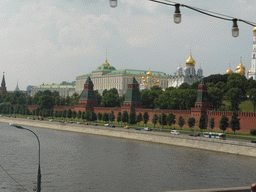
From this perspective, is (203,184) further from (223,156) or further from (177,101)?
(177,101)

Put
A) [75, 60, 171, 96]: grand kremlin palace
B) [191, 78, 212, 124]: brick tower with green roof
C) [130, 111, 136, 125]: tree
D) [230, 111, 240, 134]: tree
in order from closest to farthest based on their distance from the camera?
1. [230, 111, 240, 134]: tree
2. [191, 78, 212, 124]: brick tower with green roof
3. [130, 111, 136, 125]: tree
4. [75, 60, 171, 96]: grand kremlin palace

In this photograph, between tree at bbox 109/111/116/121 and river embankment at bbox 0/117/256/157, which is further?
tree at bbox 109/111/116/121

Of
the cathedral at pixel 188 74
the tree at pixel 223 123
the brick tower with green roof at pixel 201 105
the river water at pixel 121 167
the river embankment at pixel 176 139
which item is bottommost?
the river water at pixel 121 167

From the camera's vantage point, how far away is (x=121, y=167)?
28625 millimetres

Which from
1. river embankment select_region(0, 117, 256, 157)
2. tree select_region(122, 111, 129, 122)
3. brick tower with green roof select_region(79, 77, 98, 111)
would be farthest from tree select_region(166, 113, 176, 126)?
brick tower with green roof select_region(79, 77, 98, 111)

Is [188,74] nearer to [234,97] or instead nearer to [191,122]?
[234,97]

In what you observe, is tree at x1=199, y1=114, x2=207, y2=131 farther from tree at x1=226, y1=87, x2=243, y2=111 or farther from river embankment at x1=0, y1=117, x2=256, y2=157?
tree at x1=226, y1=87, x2=243, y2=111

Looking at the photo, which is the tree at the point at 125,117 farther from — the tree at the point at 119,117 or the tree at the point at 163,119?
the tree at the point at 163,119

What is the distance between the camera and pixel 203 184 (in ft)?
76.9

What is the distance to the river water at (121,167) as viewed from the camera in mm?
23006

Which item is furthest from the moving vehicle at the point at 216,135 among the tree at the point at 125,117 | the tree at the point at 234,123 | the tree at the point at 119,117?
the tree at the point at 119,117

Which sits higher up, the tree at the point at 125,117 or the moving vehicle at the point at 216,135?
the tree at the point at 125,117

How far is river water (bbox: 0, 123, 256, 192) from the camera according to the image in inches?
906

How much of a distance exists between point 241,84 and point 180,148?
38325mm
